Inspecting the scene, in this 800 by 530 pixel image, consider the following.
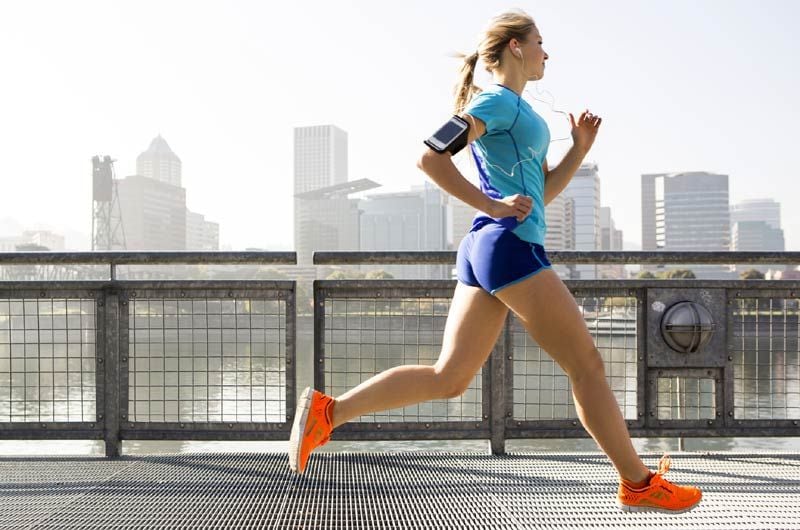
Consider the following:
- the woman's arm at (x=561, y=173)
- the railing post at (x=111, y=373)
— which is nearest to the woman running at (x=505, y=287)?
the woman's arm at (x=561, y=173)

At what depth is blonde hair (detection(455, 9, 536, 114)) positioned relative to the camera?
11.3ft

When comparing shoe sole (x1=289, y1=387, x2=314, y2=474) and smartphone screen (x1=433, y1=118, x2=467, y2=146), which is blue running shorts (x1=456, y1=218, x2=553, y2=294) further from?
shoe sole (x1=289, y1=387, x2=314, y2=474)

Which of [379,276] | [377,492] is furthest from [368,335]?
[379,276]

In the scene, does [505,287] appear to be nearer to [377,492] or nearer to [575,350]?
[575,350]

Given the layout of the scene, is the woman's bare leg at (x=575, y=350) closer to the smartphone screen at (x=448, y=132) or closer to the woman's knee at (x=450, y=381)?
the woman's knee at (x=450, y=381)

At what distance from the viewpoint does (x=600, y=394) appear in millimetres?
3379

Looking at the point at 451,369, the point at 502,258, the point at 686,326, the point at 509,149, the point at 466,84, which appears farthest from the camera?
the point at 686,326

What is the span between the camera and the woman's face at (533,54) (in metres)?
3.46

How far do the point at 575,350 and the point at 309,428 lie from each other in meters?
1.12

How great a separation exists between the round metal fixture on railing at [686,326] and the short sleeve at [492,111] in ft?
10.0

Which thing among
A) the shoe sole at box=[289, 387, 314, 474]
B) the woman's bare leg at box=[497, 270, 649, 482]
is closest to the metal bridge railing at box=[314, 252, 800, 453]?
the shoe sole at box=[289, 387, 314, 474]

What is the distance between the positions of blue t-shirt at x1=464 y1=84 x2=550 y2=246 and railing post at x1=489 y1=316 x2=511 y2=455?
2.41 meters

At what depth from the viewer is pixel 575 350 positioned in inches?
131

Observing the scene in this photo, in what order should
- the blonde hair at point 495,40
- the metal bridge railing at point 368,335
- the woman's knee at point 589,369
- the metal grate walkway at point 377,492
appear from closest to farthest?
1. the woman's knee at point 589,369
2. the blonde hair at point 495,40
3. the metal grate walkway at point 377,492
4. the metal bridge railing at point 368,335
